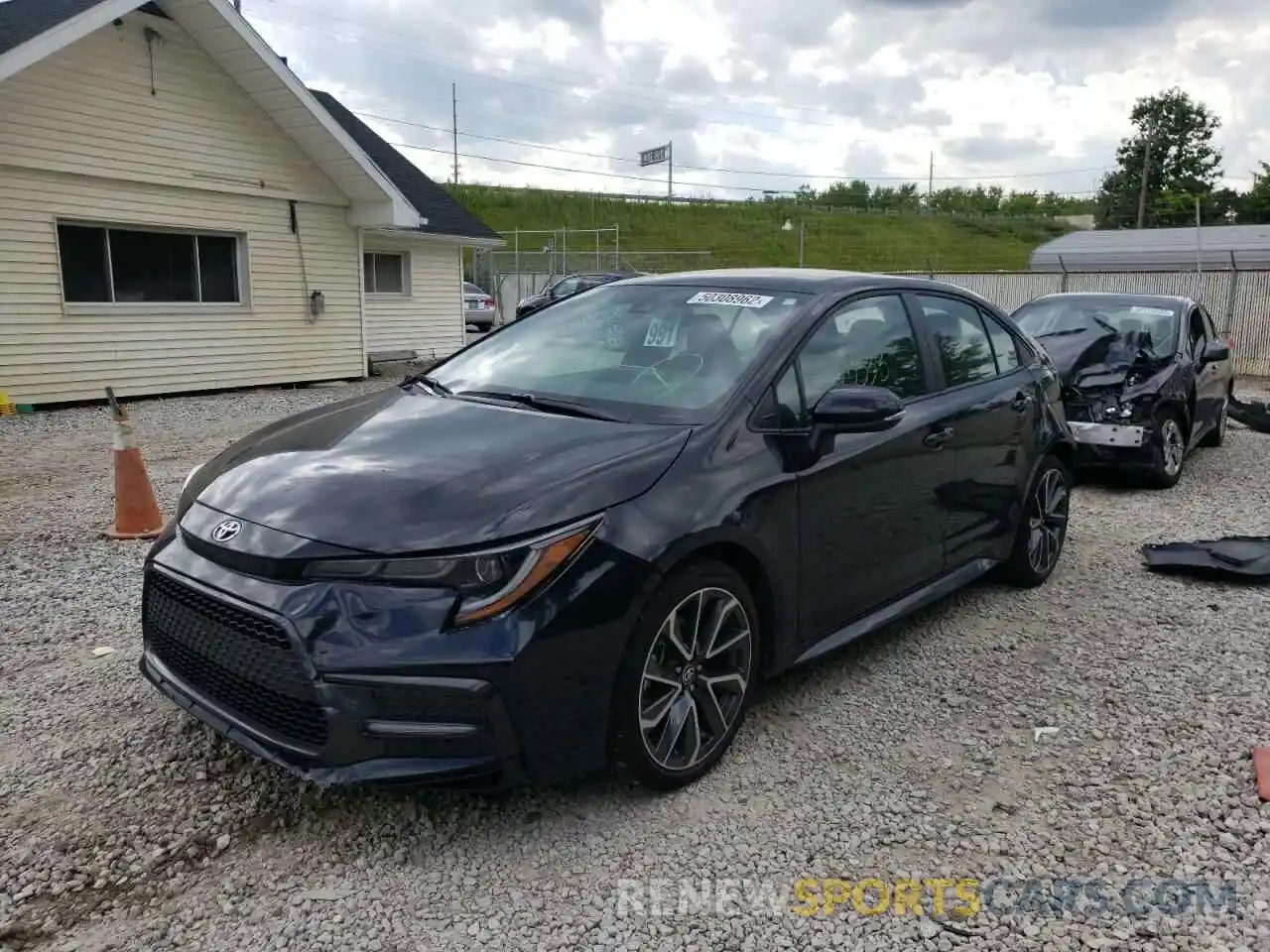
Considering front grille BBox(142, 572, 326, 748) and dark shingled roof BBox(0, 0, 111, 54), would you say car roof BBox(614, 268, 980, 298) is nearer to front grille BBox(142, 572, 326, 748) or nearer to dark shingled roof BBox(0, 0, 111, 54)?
front grille BBox(142, 572, 326, 748)

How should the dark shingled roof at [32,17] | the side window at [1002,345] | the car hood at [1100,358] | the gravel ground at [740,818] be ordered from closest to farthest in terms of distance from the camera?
the gravel ground at [740,818], the side window at [1002,345], the car hood at [1100,358], the dark shingled roof at [32,17]

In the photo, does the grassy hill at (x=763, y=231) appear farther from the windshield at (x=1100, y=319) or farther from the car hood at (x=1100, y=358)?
the car hood at (x=1100, y=358)

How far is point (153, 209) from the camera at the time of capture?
12141 millimetres

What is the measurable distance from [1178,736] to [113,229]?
12873mm

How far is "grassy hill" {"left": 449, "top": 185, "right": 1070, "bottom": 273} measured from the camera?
47188 millimetres

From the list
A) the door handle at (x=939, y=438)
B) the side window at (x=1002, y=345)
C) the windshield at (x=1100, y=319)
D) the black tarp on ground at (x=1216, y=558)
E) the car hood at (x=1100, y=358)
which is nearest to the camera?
the door handle at (x=939, y=438)

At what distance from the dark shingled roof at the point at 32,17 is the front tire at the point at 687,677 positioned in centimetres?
1080

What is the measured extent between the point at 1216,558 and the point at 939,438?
8.25ft

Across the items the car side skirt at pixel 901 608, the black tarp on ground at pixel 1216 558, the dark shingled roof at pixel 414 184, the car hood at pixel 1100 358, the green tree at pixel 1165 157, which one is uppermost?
the green tree at pixel 1165 157

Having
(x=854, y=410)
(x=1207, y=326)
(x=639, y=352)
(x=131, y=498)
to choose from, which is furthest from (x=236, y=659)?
(x=1207, y=326)

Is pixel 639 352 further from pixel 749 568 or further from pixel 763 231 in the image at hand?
pixel 763 231

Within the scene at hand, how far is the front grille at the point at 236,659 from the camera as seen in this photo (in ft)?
8.25

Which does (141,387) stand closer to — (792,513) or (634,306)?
(634,306)

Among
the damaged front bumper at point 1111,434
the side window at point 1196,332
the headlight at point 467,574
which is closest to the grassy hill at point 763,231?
the side window at point 1196,332
